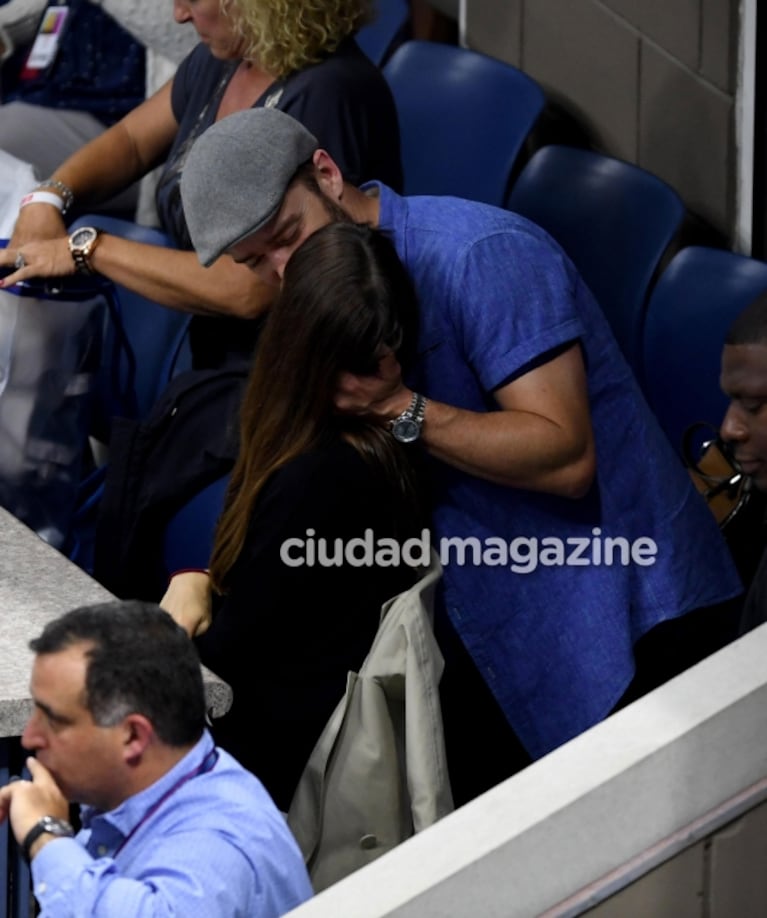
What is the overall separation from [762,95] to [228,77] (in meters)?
1.37

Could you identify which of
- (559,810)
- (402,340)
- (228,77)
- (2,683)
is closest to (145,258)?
(228,77)

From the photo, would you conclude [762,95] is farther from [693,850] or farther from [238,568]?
[693,850]

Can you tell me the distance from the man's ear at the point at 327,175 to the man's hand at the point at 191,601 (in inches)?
21.9

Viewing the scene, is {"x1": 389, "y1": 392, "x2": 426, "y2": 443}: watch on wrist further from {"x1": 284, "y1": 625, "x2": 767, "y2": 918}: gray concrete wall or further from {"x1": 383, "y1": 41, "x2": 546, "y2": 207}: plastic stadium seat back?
{"x1": 383, "y1": 41, "x2": 546, "y2": 207}: plastic stadium seat back

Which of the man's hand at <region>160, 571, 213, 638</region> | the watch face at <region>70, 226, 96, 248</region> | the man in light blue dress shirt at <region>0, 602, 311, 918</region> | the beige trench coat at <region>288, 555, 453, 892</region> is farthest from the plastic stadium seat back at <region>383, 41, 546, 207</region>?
the man in light blue dress shirt at <region>0, 602, 311, 918</region>

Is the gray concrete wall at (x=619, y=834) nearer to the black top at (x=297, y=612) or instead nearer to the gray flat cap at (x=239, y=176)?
the black top at (x=297, y=612)

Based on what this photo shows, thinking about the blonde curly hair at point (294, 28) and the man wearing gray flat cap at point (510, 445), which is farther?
the blonde curly hair at point (294, 28)

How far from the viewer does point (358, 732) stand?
2357 mm

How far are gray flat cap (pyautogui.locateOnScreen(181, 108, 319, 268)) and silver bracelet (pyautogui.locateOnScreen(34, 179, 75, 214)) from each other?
3.13 ft

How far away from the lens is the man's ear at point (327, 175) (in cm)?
260

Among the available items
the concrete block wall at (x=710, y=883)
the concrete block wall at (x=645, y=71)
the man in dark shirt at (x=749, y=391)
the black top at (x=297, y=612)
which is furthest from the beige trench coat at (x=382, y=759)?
the concrete block wall at (x=645, y=71)

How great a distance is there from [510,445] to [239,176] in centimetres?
52

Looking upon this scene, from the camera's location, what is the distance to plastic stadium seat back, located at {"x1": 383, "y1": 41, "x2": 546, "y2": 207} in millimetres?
4184

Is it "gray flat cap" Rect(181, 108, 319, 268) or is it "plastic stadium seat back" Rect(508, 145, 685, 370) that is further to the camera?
"plastic stadium seat back" Rect(508, 145, 685, 370)
